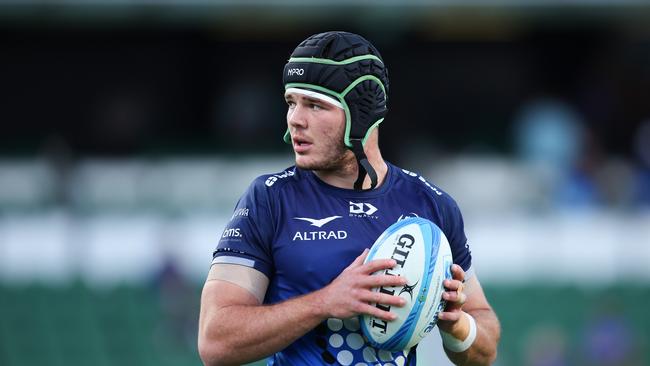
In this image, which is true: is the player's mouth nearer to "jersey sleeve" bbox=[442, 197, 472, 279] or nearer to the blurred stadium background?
"jersey sleeve" bbox=[442, 197, 472, 279]

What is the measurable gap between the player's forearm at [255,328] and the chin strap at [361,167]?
61 cm

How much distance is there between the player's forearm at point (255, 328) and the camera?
423 centimetres

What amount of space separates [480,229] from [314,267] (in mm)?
10998

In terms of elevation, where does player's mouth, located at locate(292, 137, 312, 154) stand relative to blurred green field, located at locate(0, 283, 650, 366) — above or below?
above

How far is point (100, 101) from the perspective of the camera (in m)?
18.4

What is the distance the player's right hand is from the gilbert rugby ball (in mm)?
42

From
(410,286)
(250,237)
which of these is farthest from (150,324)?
(410,286)

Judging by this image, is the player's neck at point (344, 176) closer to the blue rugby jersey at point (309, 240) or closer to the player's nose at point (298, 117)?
the blue rugby jersey at point (309, 240)

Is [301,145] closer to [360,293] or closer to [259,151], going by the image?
[360,293]

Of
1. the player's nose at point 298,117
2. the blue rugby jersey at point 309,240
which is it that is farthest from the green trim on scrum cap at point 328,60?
the blue rugby jersey at point 309,240

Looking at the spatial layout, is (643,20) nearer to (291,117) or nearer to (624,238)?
(624,238)

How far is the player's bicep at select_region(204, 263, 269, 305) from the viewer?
438 centimetres

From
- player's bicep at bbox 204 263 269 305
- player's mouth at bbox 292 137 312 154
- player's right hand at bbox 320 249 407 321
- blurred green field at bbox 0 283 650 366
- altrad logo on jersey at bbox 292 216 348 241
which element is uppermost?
player's mouth at bbox 292 137 312 154

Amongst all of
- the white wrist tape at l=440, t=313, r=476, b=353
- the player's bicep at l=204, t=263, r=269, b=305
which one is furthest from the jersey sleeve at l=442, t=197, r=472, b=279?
the player's bicep at l=204, t=263, r=269, b=305
